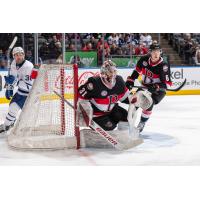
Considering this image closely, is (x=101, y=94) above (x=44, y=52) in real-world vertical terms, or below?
below

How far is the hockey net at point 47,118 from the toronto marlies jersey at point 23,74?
526mm

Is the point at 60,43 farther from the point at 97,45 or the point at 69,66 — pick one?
the point at 69,66

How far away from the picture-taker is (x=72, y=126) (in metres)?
4.17

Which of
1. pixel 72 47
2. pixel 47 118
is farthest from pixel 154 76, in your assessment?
pixel 72 47

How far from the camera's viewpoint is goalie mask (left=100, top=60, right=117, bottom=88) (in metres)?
3.93

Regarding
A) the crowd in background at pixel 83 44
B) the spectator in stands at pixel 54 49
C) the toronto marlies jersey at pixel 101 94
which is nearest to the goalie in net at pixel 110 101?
the toronto marlies jersey at pixel 101 94

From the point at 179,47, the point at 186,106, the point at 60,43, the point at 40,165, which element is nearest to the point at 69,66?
the point at 40,165

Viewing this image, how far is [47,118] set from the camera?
4168 mm

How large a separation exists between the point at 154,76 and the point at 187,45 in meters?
5.23

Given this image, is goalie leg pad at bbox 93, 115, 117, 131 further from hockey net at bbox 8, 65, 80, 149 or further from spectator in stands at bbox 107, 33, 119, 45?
spectator in stands at bbox 107, 33, 119, 45

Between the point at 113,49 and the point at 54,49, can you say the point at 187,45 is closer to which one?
the point at 113,49

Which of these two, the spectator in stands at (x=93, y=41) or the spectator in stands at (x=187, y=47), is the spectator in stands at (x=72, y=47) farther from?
the spectator in stands at (x=187, y=47)
